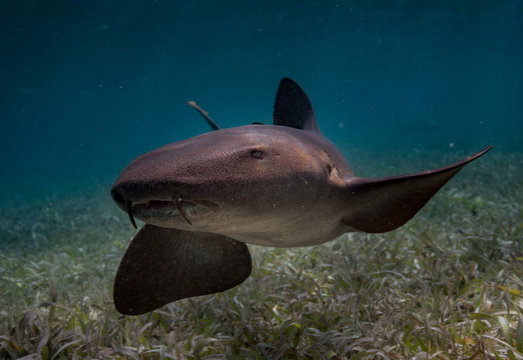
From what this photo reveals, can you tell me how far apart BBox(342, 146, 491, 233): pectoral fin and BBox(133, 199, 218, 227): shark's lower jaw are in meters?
1.12

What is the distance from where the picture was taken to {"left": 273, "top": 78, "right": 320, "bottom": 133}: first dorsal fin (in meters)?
4.05

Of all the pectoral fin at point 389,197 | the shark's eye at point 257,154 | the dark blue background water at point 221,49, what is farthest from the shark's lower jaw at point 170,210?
the dark blue background water at point 221,49

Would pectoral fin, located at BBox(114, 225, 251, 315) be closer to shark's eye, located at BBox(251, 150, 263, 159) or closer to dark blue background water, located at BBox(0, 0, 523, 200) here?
shark's eye, located at BBox(251, 150, 263, 159)

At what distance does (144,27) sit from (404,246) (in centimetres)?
2636

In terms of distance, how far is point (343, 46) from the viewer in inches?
1462

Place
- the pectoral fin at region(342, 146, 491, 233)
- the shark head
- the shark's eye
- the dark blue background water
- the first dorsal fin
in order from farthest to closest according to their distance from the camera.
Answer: the dark blue background water < the first dorsal fin < the pectoral fin at region(342, 146, 491, 233) < the shark's eye < the shark head

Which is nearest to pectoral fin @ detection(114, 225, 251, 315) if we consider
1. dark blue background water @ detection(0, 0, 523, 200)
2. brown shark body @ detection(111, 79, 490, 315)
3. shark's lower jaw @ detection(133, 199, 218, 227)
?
brown shark body @ detection(111, 79, 490, 315)

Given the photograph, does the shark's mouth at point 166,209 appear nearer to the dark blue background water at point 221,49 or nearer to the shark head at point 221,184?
the shark head at point 221,184

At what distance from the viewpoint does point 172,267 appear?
8.19ft

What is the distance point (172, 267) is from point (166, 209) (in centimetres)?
120

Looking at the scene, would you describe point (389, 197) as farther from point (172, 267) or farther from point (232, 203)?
point (172, 267)

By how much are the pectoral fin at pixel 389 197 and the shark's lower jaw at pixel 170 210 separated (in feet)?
3.67

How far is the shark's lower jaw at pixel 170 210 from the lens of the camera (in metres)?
1.45

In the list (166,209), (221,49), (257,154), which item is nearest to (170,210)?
(166,209)
